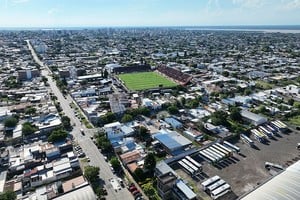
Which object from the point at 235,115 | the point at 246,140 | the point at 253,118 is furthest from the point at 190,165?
the point at 253,118

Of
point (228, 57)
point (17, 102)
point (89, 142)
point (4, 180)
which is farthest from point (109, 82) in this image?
point (228, 57)

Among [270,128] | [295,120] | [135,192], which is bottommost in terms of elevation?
[135,192]

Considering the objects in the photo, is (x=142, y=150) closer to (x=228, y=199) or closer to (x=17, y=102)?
(x=228, y=199)

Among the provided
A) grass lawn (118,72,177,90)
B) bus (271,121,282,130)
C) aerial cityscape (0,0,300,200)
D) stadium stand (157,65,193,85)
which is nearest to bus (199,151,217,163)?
aerial cityscape (0,0,300,200)

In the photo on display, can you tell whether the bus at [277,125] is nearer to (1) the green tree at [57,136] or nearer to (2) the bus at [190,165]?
(2) the bus at [190,165]

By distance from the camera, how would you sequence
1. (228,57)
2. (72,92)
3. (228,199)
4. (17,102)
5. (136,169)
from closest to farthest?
1. (228,199)
2. (136,169)
3. (17,102)
4. (72,92)
5. (228,57)

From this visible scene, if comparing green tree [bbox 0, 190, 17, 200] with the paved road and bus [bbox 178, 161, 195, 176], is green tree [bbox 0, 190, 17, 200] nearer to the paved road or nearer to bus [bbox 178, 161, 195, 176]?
the paved road

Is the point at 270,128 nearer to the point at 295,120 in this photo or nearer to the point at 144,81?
the point at 295,120
